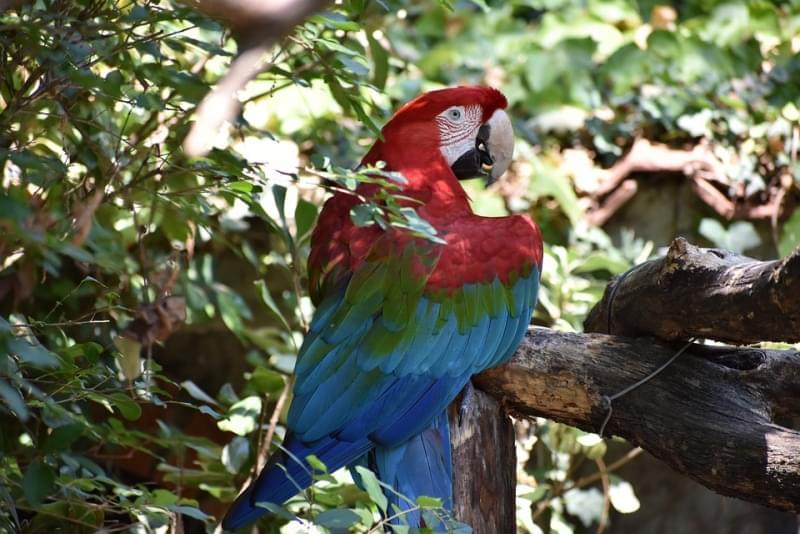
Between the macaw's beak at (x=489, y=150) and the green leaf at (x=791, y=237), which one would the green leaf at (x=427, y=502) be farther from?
the green leaf at (x=791, y=237)

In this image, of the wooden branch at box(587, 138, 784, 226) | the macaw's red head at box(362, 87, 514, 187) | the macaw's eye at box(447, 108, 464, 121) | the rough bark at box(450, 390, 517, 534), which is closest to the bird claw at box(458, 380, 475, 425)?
the rough bark at box(450, 390, 517, 534)

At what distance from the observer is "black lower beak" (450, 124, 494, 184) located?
174 centimetres

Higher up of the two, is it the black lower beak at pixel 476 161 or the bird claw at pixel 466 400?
the black lower beak at pixel 476 161

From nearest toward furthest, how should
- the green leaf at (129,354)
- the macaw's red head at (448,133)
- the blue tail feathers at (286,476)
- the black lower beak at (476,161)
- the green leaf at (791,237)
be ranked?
the green leaf at (129,354), the blue tail feathers at (286,476), the macaw's red head at (448,133), the black lower beak at (476,161), the green leaf at (791,237)

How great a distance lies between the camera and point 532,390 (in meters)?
1.47

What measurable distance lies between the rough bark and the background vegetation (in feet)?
0.50

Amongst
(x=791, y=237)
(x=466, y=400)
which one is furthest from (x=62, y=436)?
(x=791, y=237)

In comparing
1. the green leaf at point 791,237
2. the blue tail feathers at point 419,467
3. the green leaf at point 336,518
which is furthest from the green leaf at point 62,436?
the green leaf at point 791,237

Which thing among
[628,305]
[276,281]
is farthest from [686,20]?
[628,305]

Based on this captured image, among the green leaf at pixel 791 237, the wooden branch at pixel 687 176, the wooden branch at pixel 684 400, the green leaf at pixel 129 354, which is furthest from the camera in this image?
the wooden branch at pixel 687 176

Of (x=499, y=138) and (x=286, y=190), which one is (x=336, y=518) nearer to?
(x=286, y=190)

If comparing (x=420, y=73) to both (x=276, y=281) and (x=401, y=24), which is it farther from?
(x=276, y=281)

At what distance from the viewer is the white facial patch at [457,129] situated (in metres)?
1.66

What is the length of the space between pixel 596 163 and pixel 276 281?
1077 mm
